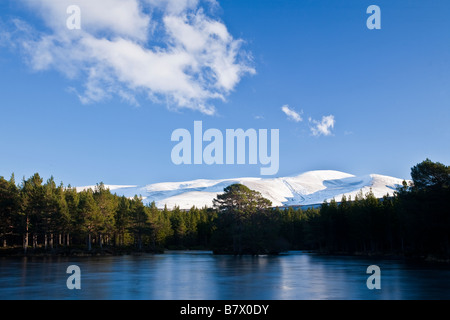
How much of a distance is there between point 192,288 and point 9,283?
14.1m

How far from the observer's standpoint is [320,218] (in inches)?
4658

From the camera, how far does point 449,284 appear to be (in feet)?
97.2

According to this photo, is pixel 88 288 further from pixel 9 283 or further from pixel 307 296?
pixel 307 296

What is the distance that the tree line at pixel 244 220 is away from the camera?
219ft

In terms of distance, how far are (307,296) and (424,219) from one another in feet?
156

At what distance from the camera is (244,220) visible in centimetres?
9950

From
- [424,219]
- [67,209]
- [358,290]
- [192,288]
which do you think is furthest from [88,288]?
[67,209]

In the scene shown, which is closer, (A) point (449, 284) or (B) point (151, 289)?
(B) point (151, 289)

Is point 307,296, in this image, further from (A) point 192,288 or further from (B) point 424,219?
(B) point 424,219

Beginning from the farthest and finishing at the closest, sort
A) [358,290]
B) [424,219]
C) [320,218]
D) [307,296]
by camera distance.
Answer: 1. [320,218]
2. [424,219]
3. [358,290]
4. [307,296]

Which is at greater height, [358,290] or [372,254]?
[358,290]

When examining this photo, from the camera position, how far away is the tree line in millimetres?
66750
